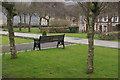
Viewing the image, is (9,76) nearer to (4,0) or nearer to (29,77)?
(29,77)

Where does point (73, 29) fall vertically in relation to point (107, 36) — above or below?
above

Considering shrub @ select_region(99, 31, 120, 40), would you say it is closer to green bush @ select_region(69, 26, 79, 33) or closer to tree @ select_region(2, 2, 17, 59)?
tree @ select_region(2, 2, 17, 59)

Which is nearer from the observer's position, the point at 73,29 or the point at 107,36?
the point at 107,36

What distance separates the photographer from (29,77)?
5367mm

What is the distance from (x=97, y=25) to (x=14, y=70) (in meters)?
38.7

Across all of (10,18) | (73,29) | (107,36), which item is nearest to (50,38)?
(10,18)

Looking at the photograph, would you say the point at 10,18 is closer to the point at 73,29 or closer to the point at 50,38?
the point at 50,38

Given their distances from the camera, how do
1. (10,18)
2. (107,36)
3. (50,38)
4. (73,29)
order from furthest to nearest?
(73,29) < (107,36) < (50,38) < (10,18)

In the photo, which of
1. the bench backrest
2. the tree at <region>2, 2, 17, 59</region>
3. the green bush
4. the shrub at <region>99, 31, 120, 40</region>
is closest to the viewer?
the tree at <region>2, 2, 17, 59</region>

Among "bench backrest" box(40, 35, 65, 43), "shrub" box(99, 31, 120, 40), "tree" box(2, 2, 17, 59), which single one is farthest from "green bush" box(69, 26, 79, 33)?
"tree" box(2, 2, 17, 59)

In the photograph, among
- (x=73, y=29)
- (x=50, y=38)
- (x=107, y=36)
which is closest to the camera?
(x=50, y=38)

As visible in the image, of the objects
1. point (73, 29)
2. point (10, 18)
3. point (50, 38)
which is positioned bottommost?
point (50, 38)

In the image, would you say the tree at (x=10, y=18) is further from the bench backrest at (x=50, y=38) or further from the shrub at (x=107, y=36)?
the shrub at (x=107, y=36)

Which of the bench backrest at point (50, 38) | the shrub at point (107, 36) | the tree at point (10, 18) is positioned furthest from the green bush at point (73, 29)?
the tree at point (10, 18)
